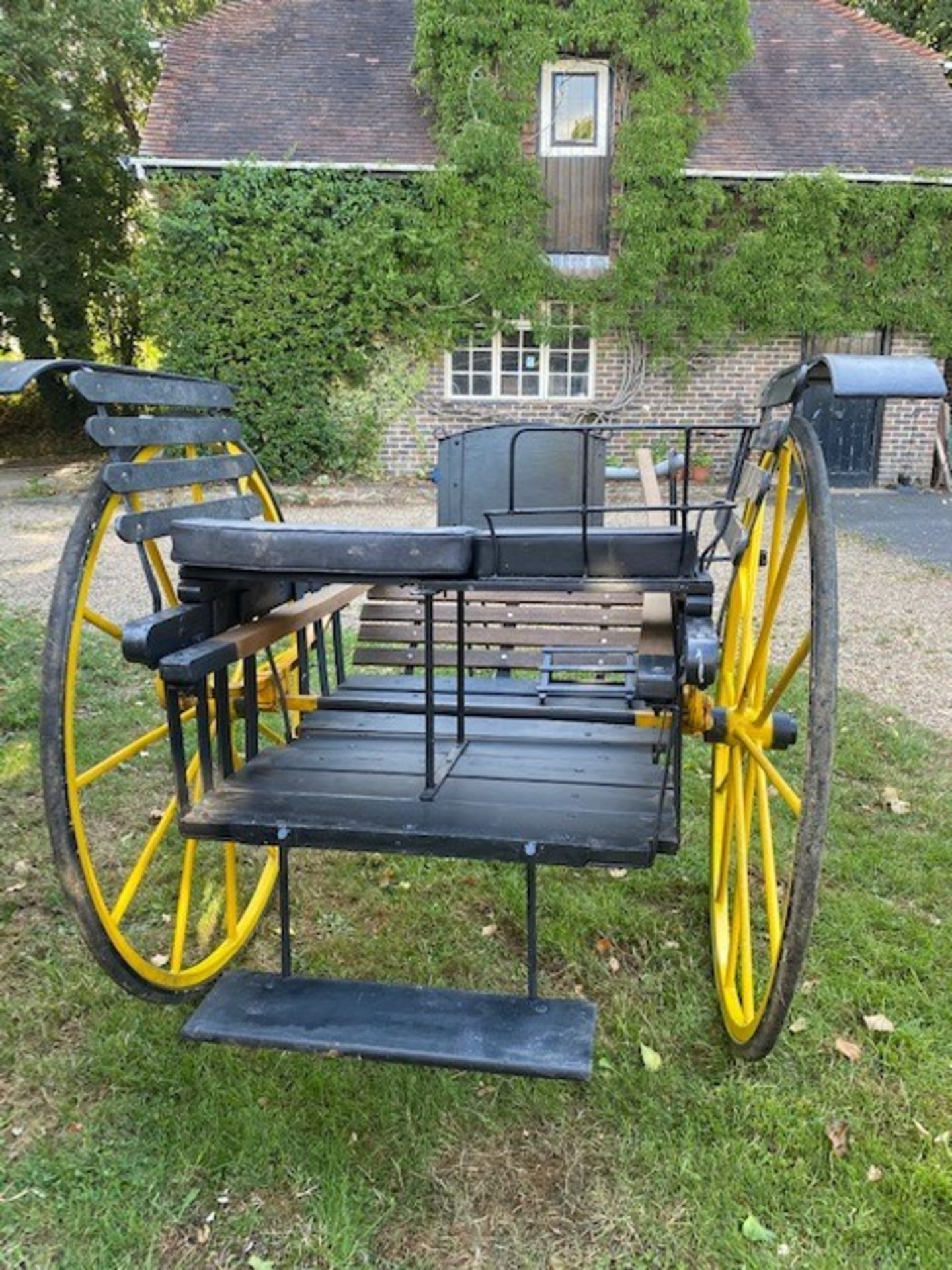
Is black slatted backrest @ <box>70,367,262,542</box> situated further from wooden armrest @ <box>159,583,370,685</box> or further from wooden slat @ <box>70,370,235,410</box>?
wooden armrest @ <box>159,583,370,685</box>

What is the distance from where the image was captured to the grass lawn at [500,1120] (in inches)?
75.8

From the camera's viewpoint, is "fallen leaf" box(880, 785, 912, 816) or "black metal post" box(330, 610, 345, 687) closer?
"black metal post" box(330, 610, 345, 687)

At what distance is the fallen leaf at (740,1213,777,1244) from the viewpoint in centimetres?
191

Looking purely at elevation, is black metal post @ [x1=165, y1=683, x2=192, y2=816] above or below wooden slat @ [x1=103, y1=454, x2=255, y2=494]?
below

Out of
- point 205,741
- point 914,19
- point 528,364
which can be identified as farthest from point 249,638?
point 914,19

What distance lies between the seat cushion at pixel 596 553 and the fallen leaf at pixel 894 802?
6.98 ft

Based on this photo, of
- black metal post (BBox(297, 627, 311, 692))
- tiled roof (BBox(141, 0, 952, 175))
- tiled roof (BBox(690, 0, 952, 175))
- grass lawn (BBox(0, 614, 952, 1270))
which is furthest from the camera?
tiled roof (BBox(690, 0, 952, 175))

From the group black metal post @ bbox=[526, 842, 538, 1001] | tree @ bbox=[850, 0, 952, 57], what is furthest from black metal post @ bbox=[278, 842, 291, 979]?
tree @ bbox=[850, 0, 952, 57]

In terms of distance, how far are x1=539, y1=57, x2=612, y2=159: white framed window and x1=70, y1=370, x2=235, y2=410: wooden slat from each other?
36.8 ft

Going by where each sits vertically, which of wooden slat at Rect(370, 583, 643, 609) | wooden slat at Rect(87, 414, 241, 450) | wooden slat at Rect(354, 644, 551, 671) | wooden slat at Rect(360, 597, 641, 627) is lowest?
wooden slat at Rect(354, 644, 551, 671)

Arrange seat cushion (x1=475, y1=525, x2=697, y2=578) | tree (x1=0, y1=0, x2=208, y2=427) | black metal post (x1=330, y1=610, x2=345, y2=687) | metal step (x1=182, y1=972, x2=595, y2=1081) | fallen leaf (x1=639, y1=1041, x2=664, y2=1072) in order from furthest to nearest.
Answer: tree (x1=0, y1=0, x2=208, y2=427) → black metal post (x1=330, y1=610, x2=345, y2=687) → fallen leaf (x1=639, y1=1041, x2=664, y2=1072) → seat cushion (x1=475, y1=525, x2=697, y2=578) → metal step (x1=182, y1=972, x2=595, y2=1081)

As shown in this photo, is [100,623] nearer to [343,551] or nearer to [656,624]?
[343,551]

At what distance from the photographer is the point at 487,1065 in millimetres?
1791

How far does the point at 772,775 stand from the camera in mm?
1990
